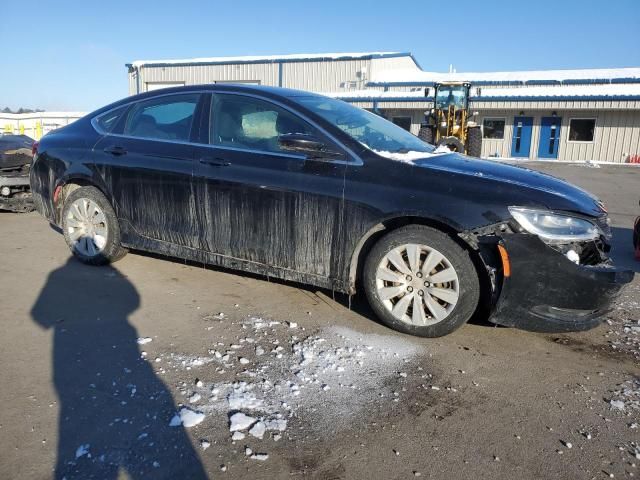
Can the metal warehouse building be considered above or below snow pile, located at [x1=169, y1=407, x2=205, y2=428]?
above

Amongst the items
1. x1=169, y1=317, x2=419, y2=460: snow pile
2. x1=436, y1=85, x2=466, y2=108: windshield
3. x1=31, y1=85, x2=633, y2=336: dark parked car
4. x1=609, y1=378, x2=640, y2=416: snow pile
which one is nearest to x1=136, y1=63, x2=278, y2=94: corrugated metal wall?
x1=436, y1=85, x2=466, y2=108: windshield

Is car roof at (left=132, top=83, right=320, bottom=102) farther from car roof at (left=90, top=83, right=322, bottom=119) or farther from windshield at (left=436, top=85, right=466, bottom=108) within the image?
windshield at (left=436, top=85, right=466, bottom=108)

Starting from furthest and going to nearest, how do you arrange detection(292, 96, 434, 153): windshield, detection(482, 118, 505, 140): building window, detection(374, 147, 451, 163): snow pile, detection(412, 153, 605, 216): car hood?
detection(482, 118, 505, 140): building window
detection(292, 96, 434, 153): windshield
detection(374, 147, 451, 163): snow pile
detection(412, 153, 605, 216): car hood

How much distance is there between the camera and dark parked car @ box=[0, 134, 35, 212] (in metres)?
6.97

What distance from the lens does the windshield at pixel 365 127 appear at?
3.77 meters

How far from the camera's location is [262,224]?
12.6 feet

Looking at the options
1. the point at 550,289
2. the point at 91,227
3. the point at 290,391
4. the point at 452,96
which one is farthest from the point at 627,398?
the point at 452,96

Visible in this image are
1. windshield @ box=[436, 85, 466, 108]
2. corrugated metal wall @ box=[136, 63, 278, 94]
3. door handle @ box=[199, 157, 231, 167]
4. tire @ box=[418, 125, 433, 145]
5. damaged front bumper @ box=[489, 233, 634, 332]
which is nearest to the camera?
damaged front bumper @ box=[489, 233, 634, 332]

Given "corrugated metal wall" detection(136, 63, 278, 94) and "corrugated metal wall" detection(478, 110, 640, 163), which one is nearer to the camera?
"corrugated metal wall" detection(478, 110, 640, 163)

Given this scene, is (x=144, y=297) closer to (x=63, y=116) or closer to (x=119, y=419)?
(x=119, y=419)

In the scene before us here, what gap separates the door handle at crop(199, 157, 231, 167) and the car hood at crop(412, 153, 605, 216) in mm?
1513

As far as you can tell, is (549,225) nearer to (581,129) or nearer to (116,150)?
(116,150)

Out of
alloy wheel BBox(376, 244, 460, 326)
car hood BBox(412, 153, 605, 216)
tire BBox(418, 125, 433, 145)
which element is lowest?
alloy wheel BBox(376, 244, 460, 326)

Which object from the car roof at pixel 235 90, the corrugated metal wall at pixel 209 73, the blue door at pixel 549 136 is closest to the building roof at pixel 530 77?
the blue door at pixel 549 136
